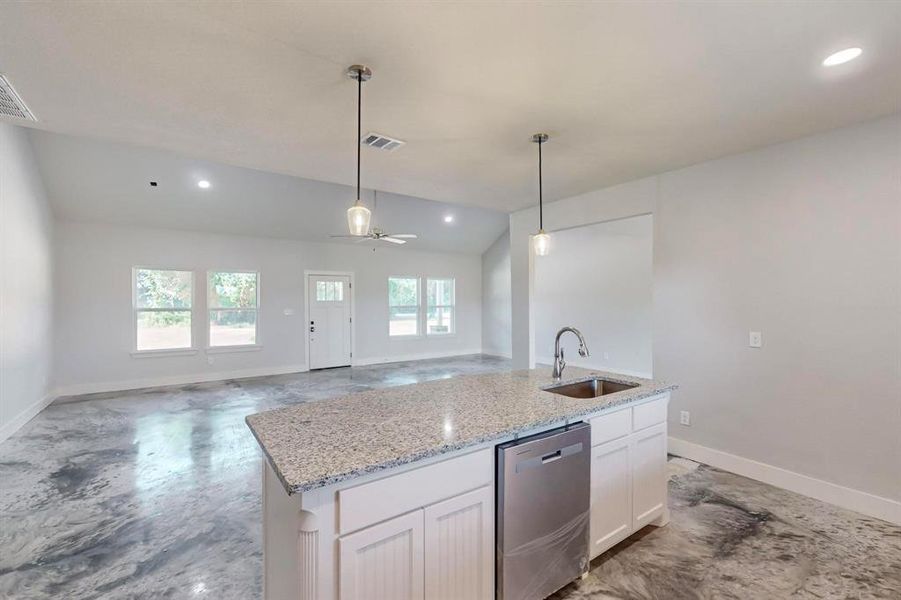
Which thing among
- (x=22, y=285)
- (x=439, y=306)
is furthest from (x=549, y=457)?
(x=439, y=306)

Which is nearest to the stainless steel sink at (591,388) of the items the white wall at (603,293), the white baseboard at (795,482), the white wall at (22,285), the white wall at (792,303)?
the white wall at (792,303)

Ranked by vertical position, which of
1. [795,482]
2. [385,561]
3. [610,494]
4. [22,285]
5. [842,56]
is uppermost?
[842,56]

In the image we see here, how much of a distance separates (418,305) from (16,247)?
20.8 ft

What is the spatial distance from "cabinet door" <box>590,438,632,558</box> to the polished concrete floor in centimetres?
15

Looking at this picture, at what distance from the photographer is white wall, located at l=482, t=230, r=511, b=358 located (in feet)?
30.6

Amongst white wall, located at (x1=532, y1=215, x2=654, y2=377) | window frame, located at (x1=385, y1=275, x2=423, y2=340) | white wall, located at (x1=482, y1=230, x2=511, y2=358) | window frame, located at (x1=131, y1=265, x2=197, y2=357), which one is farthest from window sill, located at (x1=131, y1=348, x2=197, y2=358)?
white wall, located at (x1=482, y1=230, x2=511, y2=358)

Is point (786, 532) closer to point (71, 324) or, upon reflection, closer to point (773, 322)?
point (773, 322)

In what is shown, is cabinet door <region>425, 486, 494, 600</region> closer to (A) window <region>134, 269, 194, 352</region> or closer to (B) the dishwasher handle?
(B) the dishwasher handle

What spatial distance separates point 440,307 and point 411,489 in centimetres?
816

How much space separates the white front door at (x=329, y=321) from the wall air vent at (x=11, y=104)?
17.3 ft

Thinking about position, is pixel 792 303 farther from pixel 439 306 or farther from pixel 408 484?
pixel 439 306

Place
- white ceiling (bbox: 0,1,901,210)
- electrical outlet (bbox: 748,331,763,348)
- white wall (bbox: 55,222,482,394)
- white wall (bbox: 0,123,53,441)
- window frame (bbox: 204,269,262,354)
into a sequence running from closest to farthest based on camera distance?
white ceiling (bbox: 0,1,901,210) → electrical outlet (bbox: 748,331,763,348) → white wall (bbox: 0,123,53,441) → white wall (bbox: 55,222,482,394) → window frame (bbox: 204,269,262,354)

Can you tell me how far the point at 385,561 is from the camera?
1.35 metres

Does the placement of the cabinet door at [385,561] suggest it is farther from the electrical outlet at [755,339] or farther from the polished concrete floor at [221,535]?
the electrical outlet at [755,339]
